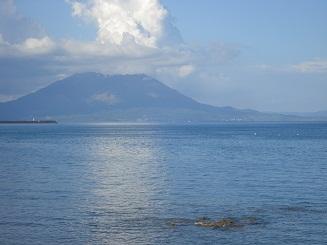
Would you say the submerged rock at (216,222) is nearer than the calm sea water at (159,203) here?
No

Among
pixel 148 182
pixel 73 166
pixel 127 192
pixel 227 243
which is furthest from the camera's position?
pixel 73 166

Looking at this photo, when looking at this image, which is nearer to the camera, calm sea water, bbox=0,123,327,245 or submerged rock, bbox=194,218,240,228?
calm sea water, bbox=0,123,327,245

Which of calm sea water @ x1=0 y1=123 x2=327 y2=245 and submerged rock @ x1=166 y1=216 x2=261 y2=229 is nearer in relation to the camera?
calm sea water @ x1=0 y1=123 x2=327 y2=245

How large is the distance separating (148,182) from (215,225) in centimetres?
2072

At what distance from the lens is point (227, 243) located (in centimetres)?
2725

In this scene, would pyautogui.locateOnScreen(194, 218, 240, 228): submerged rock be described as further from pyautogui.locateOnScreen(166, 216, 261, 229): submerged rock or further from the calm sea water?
the calm sea water

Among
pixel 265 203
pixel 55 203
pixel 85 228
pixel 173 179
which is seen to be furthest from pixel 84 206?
pixel 173 179

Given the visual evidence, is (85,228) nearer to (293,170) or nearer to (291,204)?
(291,204)

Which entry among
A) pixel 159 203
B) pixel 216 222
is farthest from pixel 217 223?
pixel 159 203

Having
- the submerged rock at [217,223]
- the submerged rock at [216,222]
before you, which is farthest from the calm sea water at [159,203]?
the submerged rock at [217,223]

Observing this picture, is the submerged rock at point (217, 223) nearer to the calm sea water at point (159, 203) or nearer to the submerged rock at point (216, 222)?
the submerged rock at point (216, 222)

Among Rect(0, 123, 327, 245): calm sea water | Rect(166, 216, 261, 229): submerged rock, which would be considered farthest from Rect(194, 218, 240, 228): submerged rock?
Rect(0, 123, 327, 245): calm sea water

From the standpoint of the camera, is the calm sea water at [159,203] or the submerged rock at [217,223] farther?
the submerged rock at [217,223]

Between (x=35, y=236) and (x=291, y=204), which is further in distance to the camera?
(x=291, y=204)
